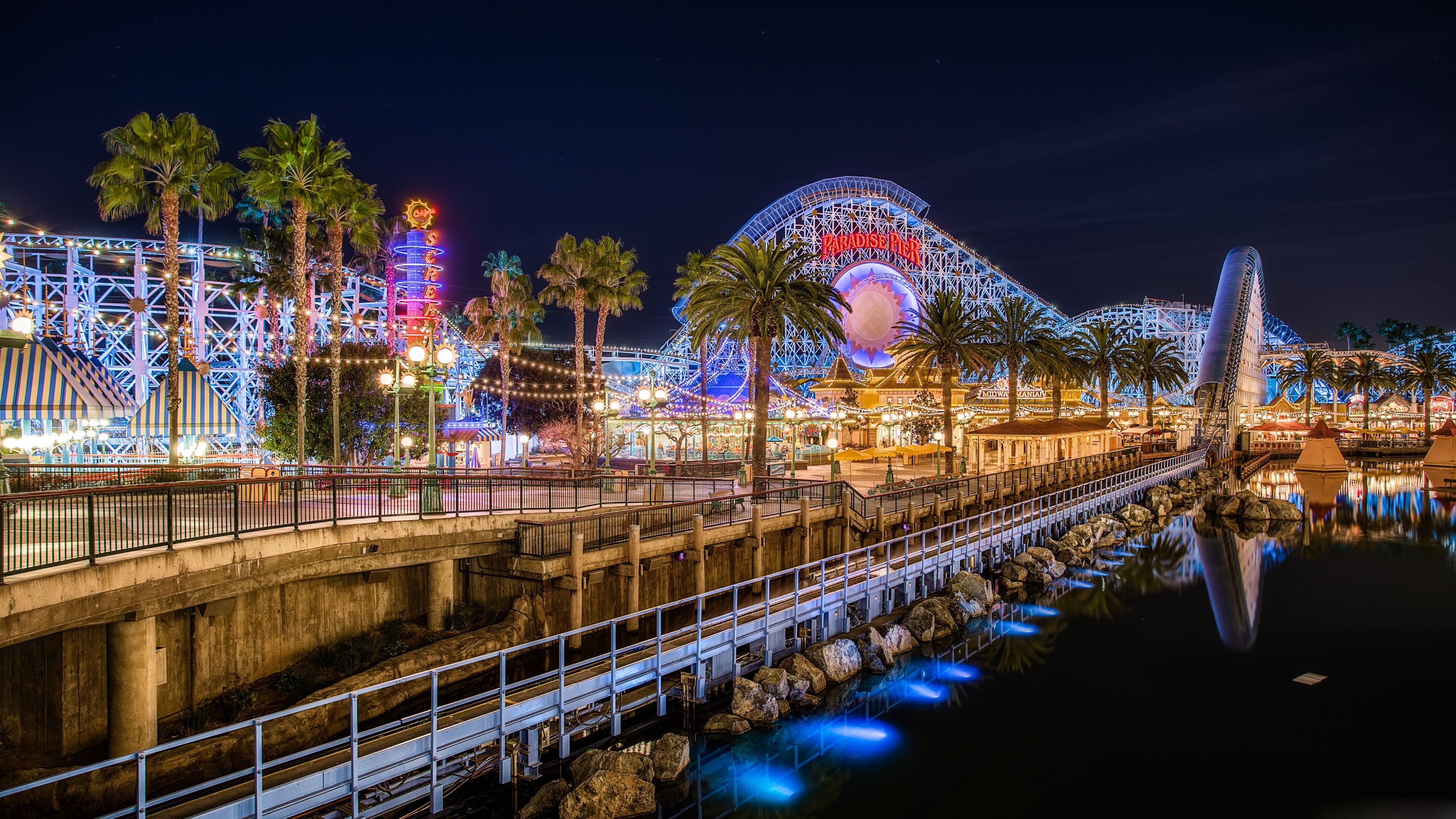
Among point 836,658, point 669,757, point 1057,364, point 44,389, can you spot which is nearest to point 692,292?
point 836,658

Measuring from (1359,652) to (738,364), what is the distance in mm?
62568

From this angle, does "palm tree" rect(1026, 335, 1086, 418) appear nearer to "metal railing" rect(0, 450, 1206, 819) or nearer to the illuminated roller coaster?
the illuminated roller coaster

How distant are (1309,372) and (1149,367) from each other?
49404 millimetres

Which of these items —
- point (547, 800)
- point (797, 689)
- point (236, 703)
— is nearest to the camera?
point (547, 800)

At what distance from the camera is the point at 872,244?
92.6 metres

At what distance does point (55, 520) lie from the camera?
12.0 metres

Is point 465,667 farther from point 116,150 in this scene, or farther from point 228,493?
point 116,150

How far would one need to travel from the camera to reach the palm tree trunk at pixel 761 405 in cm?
3020

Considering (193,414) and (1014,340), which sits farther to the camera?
(1014,340)

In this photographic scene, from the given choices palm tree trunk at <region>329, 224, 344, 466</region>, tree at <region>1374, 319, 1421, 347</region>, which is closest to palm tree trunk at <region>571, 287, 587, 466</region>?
palm tree trunk at <region>329, 224, 344, 466</region>

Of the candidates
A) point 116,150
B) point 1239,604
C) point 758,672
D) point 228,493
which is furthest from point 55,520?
point 1239,604

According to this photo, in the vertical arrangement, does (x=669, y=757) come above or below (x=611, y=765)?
below

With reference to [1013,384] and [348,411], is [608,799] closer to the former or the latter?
[348,411]

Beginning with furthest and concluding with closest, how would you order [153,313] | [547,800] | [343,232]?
1. [153,313]
2. [343,232]
3. [547,800]
